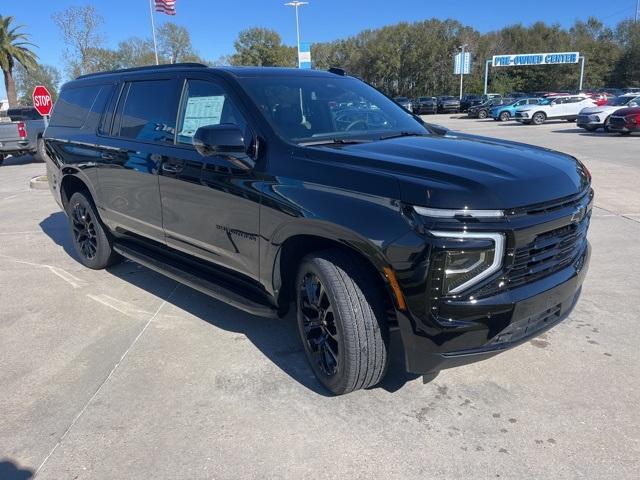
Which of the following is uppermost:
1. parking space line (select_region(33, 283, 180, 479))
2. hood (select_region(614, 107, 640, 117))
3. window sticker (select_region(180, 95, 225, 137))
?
window sticker (select_region(180, 95, 225, 137))

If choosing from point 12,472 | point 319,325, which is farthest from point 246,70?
point 12,472

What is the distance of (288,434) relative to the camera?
2811mm

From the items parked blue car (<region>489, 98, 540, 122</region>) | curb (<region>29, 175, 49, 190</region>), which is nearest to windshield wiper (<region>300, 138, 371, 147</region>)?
curb (<region>29, 175, 49, 190</region>)

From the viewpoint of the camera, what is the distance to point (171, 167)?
388 cm

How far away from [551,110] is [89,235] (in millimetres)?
28988

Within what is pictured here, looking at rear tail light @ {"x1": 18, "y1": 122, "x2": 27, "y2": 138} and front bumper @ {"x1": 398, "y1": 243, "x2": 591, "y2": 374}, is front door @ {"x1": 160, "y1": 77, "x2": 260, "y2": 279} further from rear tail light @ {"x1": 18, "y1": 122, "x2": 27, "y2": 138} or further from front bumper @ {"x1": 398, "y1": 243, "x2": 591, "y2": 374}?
rear tail light @ {"x1": 18, "y1": 122, "x2": 27, "y2": 138}

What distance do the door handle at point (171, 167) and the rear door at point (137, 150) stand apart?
→ 0.06 m

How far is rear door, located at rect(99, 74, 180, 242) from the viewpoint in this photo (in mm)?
4039

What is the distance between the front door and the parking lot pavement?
2.34 feet

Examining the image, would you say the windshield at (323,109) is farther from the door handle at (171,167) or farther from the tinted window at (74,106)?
the tinted window at (74,106)

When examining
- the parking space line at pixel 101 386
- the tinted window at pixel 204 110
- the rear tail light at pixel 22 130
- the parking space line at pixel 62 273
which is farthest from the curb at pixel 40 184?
the tinted window at pixel 204 110

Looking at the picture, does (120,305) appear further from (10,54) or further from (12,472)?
(10,54)

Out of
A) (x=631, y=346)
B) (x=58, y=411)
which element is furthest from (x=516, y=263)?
(x=58, y=411)

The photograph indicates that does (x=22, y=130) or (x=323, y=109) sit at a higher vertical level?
(x=323, y=109)
